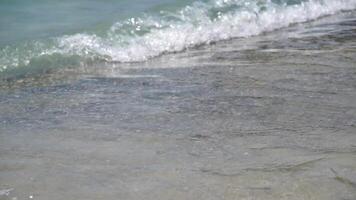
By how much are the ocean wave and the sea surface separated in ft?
0.08

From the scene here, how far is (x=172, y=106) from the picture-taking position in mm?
4344

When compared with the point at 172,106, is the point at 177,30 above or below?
above

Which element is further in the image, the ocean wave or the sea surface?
the ocean wave

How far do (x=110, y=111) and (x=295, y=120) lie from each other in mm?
1208

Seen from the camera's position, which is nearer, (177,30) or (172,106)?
(172,106)

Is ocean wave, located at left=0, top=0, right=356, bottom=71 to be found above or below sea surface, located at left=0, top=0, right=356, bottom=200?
above

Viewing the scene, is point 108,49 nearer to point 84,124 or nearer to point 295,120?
point 84,124

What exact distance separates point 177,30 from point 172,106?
298 cm

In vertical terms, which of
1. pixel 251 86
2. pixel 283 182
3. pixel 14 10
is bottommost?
pixel 283 182

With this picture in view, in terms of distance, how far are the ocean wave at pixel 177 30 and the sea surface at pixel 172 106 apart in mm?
23

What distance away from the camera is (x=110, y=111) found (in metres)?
4.29

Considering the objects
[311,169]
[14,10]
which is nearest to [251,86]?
[311,169]

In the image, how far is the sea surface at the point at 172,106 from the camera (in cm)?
312

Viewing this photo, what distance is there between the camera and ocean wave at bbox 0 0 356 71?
6.25 meters
